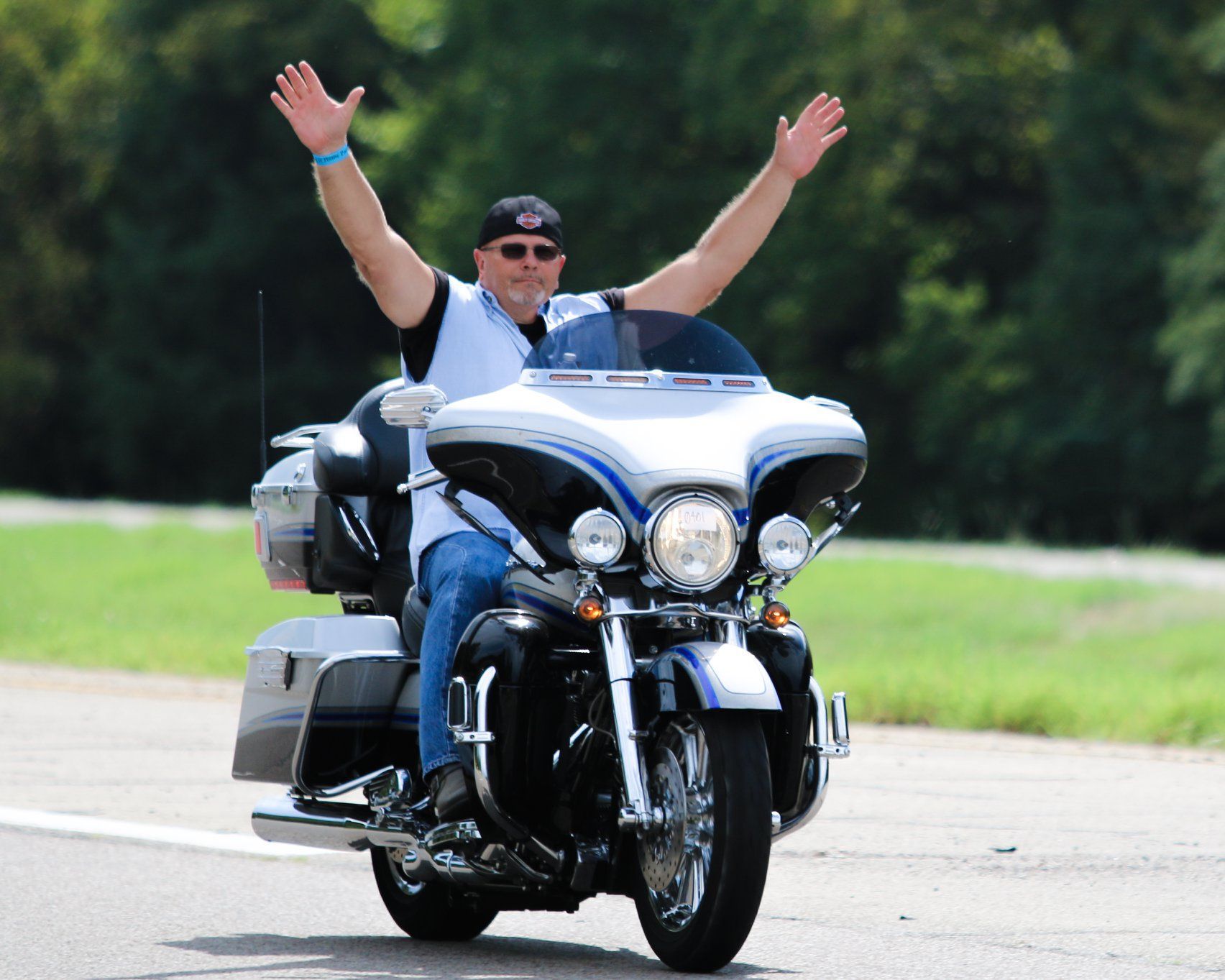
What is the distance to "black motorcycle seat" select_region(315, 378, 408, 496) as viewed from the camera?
6203mm

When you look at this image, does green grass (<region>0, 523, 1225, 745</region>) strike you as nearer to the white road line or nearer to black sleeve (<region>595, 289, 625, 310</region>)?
the white road line

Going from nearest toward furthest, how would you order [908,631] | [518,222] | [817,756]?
[817,756]
[518,222]
[908,631]

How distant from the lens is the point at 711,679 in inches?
186

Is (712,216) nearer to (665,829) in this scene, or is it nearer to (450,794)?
(450,794)

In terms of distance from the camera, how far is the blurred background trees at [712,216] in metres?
34.2

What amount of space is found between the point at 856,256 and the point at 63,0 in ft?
90.9

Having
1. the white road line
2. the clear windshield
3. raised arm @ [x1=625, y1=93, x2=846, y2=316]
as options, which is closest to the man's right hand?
the clear windshield

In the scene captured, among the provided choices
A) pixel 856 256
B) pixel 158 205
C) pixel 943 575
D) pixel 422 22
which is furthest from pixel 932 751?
pixel 158 205

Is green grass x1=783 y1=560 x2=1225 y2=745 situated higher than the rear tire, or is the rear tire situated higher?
green grass x1=783 y1=560 x2=1225 y2=745

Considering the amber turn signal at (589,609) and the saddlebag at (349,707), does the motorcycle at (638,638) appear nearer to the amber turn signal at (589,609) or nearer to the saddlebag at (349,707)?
the amber turn signal at (589,609)

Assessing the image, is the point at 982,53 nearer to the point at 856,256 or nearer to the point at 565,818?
the point at 856,256

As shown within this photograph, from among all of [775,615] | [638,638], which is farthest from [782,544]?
[638,638]

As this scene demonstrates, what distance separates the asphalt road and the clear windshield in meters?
1.41

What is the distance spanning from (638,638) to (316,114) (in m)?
1.62
